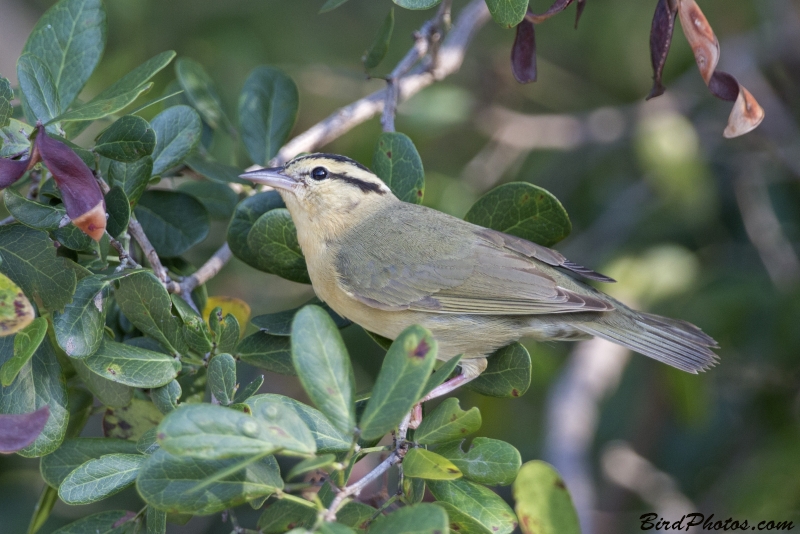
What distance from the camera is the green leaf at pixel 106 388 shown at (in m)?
2.72

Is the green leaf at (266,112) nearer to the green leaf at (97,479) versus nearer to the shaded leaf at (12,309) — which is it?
the shaded leaf at (12,309)

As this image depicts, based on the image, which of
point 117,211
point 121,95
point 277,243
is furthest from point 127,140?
point 277,243

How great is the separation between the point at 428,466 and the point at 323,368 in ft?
1.69

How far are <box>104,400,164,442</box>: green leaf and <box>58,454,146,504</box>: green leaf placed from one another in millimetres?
702

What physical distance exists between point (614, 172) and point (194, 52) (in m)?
3.75

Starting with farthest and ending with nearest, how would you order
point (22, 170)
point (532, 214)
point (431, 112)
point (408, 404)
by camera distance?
1. point (431, 112)
2. point (532, 214)
3. point (22, 170)
4. point (408, 404)

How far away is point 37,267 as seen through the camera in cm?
252

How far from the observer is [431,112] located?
5461 millimetres

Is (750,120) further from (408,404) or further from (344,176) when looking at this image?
(344,176)

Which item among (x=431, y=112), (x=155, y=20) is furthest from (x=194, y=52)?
(x=431, y=112)

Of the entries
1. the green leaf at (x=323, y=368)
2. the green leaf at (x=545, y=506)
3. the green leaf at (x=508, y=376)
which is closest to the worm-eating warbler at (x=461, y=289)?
the green leaf at (x=508, y=376)

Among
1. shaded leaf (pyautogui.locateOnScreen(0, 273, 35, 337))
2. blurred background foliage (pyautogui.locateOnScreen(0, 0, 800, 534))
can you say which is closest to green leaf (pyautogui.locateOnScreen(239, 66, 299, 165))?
blurred background foliage (pyautogui.locateOnScreen(0, 0, 800, 534))

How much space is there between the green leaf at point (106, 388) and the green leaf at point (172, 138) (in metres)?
0.91

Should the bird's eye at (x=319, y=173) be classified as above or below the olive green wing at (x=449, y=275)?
above
